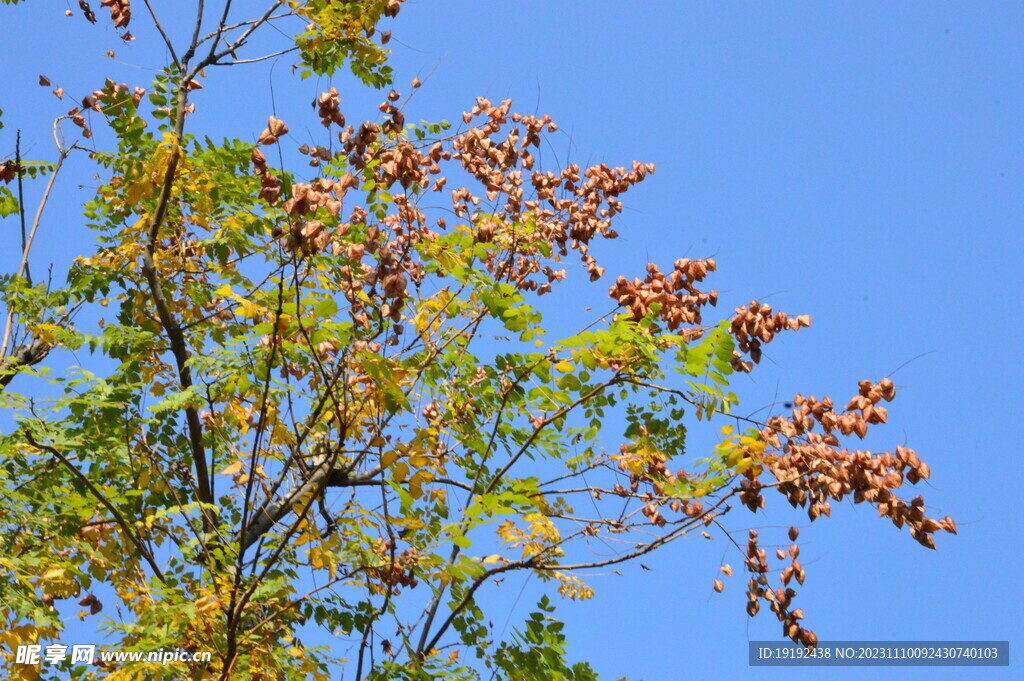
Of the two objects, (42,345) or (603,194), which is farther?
(603,194)

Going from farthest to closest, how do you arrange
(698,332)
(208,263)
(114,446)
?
(208,263) → (114,446) → (698,332)

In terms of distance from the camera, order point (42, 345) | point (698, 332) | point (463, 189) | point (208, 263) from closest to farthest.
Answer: point (698, 332)
point (208, 263)
point (42, 345)
point (463, 189)

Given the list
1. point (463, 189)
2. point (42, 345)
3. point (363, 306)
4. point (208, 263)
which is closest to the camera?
point (363, 306)

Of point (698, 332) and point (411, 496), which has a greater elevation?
point (698, 332)

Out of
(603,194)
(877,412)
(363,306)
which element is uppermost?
(603,194)

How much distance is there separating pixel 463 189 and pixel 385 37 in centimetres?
155

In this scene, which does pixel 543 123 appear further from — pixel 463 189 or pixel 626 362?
pixel 626 362

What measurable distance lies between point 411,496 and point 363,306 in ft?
3.93

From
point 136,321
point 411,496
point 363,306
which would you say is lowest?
point 411,496

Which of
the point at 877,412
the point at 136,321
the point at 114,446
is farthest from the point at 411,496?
the point at 136,321

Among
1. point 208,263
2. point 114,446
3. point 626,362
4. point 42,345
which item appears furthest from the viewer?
point 42,345

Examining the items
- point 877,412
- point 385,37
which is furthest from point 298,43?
point 877,412

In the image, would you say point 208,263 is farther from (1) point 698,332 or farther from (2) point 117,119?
(1) point 698,332

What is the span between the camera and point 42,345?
22.4ft
